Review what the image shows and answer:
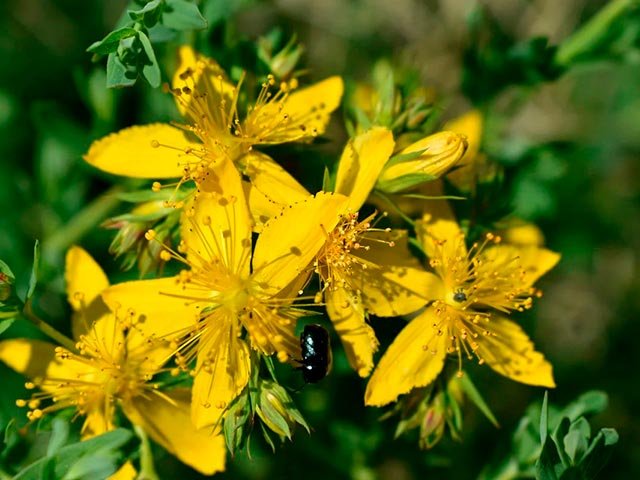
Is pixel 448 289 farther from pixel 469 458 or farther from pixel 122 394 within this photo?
pixel 469 458

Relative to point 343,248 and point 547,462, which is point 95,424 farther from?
point 547,462

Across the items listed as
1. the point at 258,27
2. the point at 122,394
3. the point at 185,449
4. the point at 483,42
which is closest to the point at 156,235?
the point at 122,394

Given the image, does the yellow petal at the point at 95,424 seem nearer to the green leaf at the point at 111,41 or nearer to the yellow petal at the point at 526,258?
the green leaf at the point at 111,41

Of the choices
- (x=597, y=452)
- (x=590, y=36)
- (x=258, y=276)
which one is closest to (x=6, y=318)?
(x=258, y=276)

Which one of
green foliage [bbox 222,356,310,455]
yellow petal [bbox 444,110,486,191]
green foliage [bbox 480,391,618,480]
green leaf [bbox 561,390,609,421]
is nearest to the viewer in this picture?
green foliage [bbox 222,356,310,455]

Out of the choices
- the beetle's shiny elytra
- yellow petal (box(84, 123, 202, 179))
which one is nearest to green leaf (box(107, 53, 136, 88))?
yellow petal (box(84, 123, 202, 179))

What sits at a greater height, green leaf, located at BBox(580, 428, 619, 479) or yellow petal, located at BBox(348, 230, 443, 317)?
yellow petal, located at BBox(348, 230, 443, 317)

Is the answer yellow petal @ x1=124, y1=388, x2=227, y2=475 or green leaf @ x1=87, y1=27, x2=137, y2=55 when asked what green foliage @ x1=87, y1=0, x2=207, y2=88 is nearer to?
green leaf @ x1=87, y1=27, x2=137, y2=55
